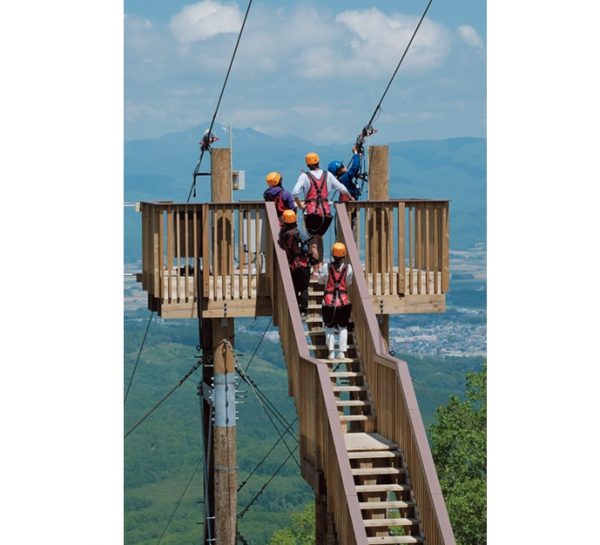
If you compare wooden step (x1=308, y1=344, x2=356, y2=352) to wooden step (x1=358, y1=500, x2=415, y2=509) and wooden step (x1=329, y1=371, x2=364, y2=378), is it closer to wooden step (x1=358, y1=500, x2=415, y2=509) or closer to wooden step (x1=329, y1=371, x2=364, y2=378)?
wooden step (x1=329, y1=371, x2=364, y2=378)

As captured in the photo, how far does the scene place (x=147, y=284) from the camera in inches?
771

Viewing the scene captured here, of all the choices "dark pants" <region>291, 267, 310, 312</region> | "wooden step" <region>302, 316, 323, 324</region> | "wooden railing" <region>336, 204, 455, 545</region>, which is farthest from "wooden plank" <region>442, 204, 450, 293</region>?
"dark pants" <region>291, 267, 310, 312</region>

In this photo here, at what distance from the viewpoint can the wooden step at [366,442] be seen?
1667cm

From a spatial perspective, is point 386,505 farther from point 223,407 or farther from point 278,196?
point 223,407

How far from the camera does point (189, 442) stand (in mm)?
104812

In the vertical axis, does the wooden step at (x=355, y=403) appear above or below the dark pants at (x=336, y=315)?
below

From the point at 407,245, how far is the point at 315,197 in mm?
1282

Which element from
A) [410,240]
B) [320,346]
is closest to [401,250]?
[410,240]

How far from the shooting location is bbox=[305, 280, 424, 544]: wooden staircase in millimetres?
16094

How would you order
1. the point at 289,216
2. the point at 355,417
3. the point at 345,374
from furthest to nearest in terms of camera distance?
1. the point at 289,216
2. the point at 345,374
3. the point at 355,417

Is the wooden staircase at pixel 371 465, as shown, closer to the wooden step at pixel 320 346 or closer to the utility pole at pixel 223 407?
the wooden step at pixel 320 346

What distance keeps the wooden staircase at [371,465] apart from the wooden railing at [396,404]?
12 centimetres

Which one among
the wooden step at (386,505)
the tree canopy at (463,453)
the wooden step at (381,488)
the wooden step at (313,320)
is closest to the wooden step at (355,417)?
the wooden step at (381,488)
